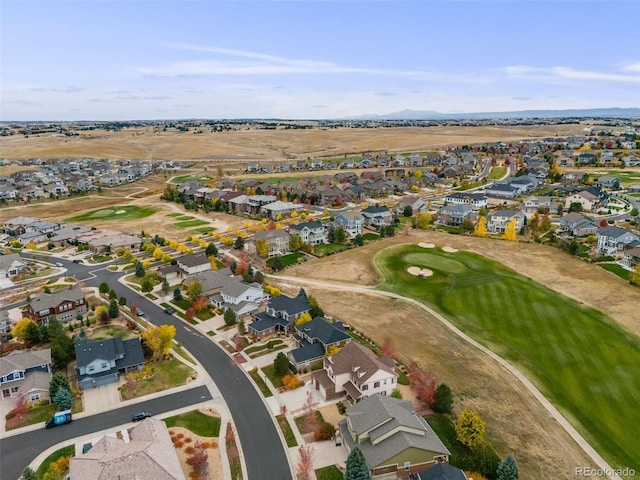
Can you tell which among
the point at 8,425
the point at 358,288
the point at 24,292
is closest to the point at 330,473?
the point at 8,425

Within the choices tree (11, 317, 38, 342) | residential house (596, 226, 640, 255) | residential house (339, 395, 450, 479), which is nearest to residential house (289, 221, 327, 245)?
tree (11, 317, 38, 342)

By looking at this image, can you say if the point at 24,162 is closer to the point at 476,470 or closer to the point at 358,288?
the point at 358,288

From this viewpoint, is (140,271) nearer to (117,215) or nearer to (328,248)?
(328,248)

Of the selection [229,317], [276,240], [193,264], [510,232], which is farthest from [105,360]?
[510,232]

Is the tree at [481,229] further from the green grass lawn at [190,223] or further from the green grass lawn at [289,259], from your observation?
the green grass lawn at [190,223]

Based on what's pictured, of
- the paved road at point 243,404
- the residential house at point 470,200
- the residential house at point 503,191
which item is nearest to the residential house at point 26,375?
the paved road at point 243,404

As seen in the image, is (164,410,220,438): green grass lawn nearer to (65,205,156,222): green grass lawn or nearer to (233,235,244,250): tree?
(233,235,244,250): tree
